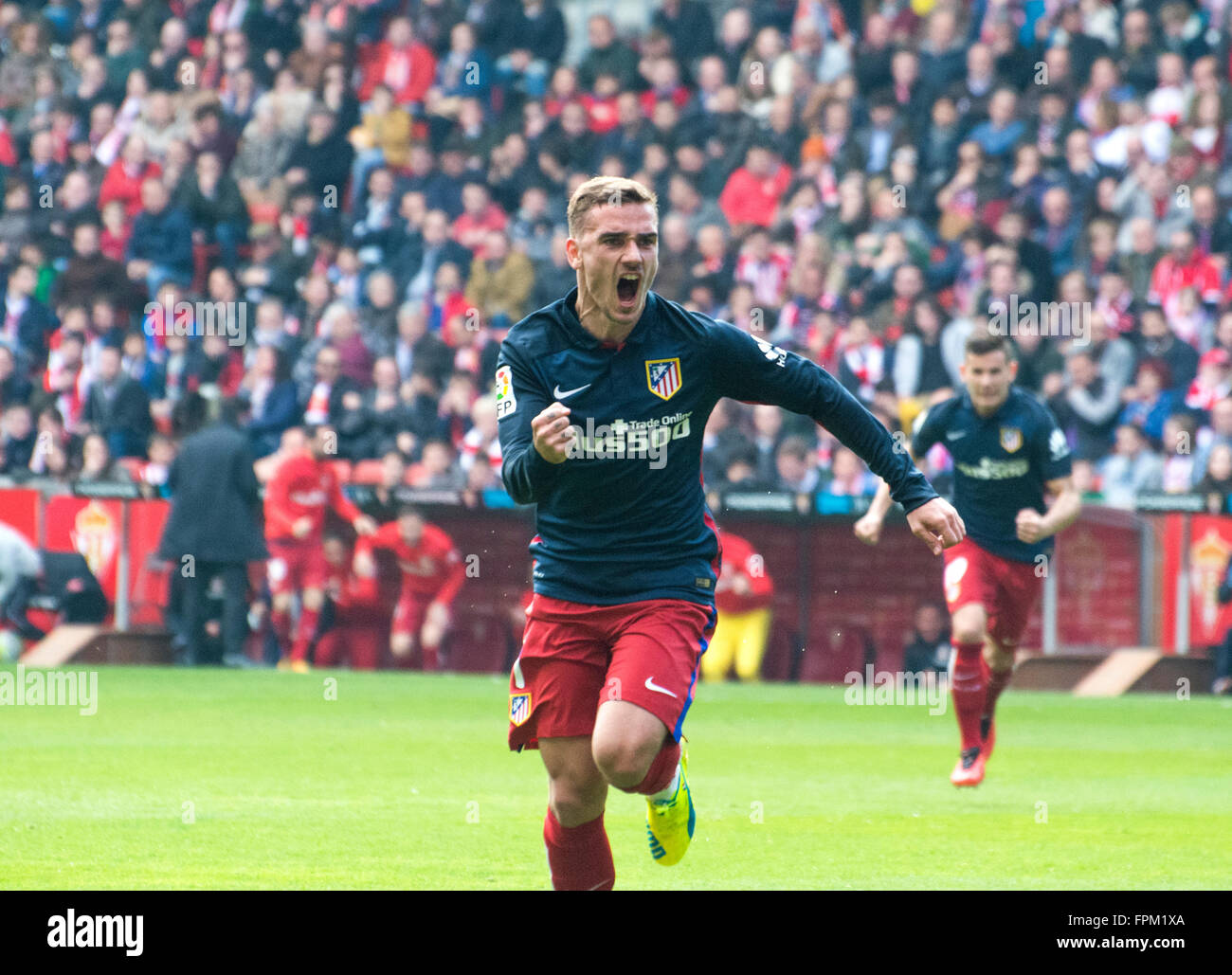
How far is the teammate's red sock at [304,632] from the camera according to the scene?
57.4 feet

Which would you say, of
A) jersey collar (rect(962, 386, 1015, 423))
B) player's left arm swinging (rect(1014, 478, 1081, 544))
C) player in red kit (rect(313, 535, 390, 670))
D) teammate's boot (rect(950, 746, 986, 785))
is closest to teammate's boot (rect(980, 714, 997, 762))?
teammate's boot (rect(950, 746, 986, 785))

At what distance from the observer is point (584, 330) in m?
6.39

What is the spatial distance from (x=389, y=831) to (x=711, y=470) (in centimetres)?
874

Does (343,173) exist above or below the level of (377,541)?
above

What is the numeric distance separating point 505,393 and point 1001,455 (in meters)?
5.55

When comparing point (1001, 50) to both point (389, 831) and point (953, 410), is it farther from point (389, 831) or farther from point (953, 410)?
point (389, 831)

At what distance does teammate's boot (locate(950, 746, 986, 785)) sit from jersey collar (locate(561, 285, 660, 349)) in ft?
15.9

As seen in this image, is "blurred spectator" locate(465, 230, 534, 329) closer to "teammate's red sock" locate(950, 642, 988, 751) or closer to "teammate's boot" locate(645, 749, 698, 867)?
"teammate's red sock" locate(950, 642, 988, 751)

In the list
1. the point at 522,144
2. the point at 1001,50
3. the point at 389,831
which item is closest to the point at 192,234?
the point at 522,144

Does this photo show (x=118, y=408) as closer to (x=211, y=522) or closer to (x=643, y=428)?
(x=211, y=522)

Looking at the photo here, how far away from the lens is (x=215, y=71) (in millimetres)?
22969

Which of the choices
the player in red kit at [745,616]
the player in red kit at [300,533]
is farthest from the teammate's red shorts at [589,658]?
the player in red kit at [300,533]

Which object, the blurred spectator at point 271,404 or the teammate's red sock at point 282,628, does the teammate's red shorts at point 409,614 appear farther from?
the blurred spectator at point 271,404

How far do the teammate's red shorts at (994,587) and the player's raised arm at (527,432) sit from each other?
17.0 ft
